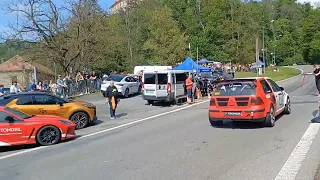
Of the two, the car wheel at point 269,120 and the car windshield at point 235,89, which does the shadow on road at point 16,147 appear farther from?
the car wheel at point 269,120

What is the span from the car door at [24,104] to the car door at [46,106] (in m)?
0.14

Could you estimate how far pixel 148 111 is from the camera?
61.8 ft

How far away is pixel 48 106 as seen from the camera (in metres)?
13.8

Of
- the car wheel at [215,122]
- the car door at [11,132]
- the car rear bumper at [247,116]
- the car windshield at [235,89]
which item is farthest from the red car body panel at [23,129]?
the car windshield at [235,89]

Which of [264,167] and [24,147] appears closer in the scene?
[264,167]

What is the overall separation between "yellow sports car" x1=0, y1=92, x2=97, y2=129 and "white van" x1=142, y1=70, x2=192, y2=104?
632 cm

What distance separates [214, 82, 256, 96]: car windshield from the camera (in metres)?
11.5

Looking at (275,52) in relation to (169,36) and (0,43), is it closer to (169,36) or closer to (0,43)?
(169,36)

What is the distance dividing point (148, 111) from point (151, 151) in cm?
1008

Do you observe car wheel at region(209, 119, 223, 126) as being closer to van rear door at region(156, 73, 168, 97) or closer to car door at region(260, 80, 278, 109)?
car door at region(260, 80, 278, 109)

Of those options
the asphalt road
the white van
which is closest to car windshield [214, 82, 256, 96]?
the asphalt road

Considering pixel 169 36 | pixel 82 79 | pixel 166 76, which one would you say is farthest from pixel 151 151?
pixel 169 36

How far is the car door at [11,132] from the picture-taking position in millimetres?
10102

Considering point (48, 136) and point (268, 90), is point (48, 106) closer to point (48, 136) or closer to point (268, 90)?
point (48, 136)
